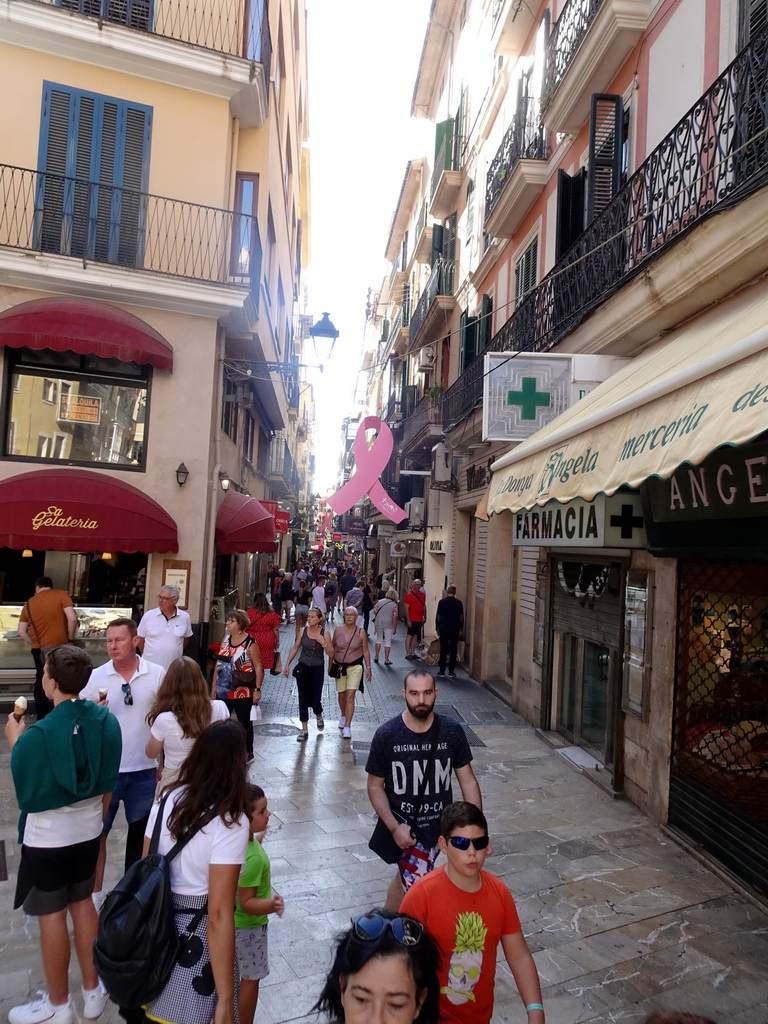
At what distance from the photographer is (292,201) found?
2503 cm

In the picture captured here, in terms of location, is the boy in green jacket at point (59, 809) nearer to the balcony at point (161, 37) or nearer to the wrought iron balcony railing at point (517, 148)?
the balcony at point (161, 37)

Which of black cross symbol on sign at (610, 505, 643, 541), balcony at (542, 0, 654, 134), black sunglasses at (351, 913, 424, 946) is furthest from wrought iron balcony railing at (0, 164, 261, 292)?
black sunglasses at (351, 913, 424, 946)

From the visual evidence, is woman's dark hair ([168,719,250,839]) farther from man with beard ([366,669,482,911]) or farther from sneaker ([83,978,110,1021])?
sneaker ([83,978,110,1021])

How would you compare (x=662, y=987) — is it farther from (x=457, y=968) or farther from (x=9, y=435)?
(x=9, y=435)

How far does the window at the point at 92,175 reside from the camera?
1123 centimetres

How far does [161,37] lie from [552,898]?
42.2ft

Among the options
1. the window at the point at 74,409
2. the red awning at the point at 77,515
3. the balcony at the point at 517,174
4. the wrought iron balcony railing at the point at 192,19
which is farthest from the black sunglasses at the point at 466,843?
the wrought iron balcony railing at the point at 192,19

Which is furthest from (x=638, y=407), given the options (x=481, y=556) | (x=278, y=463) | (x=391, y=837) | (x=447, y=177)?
(x=278, y=463)

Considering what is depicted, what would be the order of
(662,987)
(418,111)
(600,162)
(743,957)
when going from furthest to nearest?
(418,111) → (600,162) → (743,957) → (662,987)

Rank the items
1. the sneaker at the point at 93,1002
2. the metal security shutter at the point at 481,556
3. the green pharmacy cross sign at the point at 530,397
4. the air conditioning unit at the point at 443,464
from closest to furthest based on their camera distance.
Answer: the sneaker at the point at 93,1002
the green pharmacy cross sign at the point at 530,397
the metal security shutter at the point at 481,556
the air conditioning unit at the point at 443,464

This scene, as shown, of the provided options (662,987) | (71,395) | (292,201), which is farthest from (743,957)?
(292,201)

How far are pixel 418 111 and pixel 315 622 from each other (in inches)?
1052

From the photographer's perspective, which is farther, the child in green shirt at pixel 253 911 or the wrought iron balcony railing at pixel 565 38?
the wrought iron balcony railing at pixel 565 38

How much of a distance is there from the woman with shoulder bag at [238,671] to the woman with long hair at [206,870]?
14.9ft
